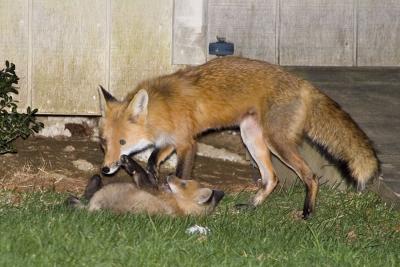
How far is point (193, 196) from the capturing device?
8180mm

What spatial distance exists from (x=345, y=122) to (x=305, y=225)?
126 cm

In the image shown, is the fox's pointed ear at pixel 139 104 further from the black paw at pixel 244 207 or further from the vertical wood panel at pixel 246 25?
the vertical wood panel at pixel 246 25

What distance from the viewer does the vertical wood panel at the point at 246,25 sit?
1066 cm

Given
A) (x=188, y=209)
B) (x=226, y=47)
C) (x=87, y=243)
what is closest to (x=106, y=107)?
(x=188, y=209)

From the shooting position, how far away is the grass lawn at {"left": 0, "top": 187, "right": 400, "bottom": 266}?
6.14 meters

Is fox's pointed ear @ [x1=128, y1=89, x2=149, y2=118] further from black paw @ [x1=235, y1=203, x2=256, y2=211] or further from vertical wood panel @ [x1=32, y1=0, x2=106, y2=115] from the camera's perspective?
vertical wood panel @ [x1=32, y1=0, x2=106, y2=115]

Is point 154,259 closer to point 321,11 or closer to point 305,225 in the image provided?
point 305,225

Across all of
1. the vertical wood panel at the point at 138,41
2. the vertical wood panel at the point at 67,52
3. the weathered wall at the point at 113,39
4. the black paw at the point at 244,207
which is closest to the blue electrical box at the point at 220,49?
the weathered wall at the point at 113,39

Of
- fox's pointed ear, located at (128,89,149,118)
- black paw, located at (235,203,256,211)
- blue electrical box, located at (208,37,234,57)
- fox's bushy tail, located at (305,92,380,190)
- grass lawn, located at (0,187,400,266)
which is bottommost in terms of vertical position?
black paw, located at (235,203,256,211)

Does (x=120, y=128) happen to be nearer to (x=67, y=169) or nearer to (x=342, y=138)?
(x=67, y=169)

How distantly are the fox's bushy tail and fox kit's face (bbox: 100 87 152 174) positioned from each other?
4.98ft

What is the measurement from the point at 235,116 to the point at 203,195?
110cm

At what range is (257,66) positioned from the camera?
9.09 meters

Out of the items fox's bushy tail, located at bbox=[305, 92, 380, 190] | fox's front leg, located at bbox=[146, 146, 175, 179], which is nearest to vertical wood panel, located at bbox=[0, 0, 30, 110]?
fox's front leg, located at bbox=[146, 146, 175, 179]
